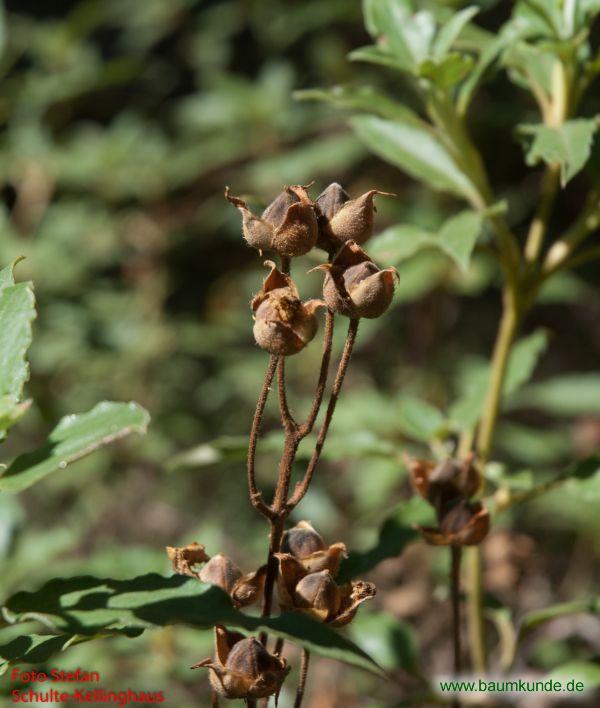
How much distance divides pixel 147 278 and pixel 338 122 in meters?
0.82

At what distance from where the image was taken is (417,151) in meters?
1.21

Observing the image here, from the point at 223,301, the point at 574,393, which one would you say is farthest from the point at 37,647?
the point at 223,301

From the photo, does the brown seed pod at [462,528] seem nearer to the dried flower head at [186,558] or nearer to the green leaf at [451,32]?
the dried flower head at [186,558]

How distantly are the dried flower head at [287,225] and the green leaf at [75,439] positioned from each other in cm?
18

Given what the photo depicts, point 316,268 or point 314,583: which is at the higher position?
point 316,268

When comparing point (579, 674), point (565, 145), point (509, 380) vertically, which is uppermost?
point (565, 145)

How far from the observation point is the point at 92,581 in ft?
2.49

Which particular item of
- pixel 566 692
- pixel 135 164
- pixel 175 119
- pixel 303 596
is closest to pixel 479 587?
pixel 566 692

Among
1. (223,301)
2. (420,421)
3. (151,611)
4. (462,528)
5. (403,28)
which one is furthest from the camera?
(223,301)

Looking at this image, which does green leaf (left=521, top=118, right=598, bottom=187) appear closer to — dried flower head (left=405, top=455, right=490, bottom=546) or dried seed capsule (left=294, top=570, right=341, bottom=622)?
dried flower head (left=405, top=455, right=490, bottom=546)

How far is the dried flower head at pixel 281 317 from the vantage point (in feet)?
2.41

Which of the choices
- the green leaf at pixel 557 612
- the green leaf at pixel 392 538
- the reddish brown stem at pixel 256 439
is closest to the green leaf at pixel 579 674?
the green leaf at pixel 557 612

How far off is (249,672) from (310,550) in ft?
0.38

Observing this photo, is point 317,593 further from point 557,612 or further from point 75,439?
point 557,612
